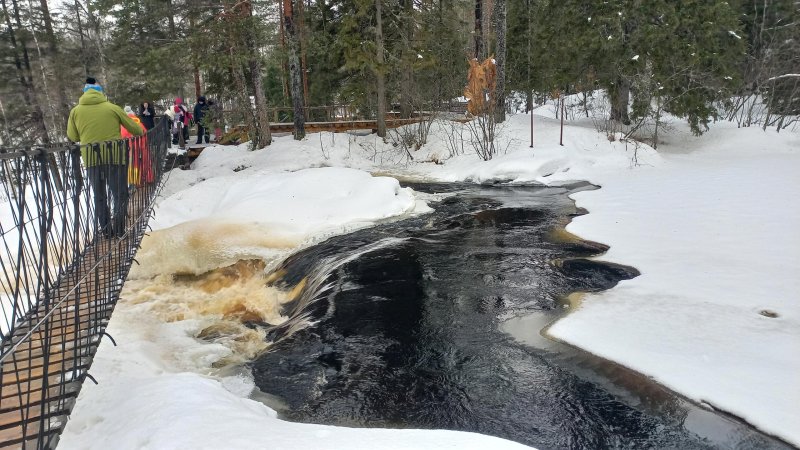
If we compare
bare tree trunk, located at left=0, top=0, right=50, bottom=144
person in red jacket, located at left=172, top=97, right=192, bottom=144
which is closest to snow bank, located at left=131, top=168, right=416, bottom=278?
person in red jacket, located at left=172, top=97, right=192, bottom=144

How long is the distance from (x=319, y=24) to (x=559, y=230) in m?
15.6

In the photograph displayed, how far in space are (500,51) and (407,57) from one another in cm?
314

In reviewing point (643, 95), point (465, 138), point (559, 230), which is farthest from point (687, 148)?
point (559, 230)

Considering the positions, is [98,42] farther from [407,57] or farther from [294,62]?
[407,57]

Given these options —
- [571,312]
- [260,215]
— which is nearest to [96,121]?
[260,215]

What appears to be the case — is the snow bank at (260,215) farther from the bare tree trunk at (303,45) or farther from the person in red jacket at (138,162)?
the bare tree trunk at (303,45)

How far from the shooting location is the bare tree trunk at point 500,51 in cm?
1697

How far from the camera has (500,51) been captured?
1727cm

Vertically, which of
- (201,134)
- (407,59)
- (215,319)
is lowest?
(215,319)

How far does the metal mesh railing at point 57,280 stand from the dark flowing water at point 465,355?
1.59 metres

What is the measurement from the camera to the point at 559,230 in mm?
8547

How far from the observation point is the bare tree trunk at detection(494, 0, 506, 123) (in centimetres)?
1697

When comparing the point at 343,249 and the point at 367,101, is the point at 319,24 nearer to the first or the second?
the point at 367,101

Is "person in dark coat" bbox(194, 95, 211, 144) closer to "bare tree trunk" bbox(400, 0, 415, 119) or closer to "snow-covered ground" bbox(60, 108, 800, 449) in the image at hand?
"snow-covered ground" bbox(60, 108, 800, 449)
